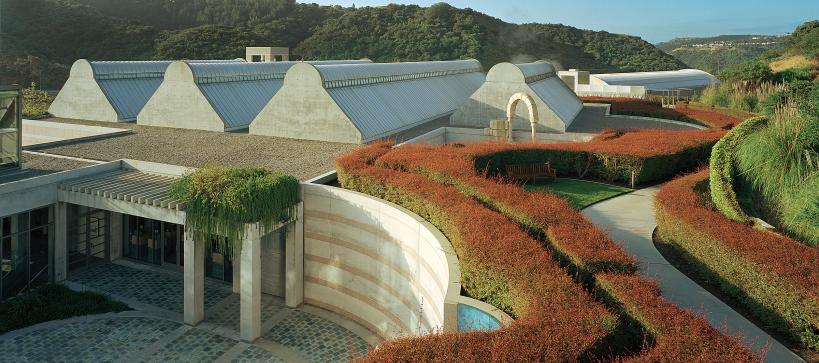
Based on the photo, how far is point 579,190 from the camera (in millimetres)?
20750

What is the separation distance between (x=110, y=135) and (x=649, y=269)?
78.3ft

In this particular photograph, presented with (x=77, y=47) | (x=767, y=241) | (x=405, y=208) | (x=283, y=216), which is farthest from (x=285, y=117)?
(x=77, y=47)

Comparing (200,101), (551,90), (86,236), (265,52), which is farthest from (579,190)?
(265,52)

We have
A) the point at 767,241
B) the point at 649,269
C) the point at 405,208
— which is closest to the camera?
the point at 767,241

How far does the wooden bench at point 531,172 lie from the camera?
21.3 m

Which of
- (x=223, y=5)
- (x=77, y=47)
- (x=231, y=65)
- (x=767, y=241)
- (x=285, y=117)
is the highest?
(x=223, y=5)

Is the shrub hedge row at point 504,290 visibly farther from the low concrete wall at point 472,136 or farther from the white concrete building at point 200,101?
the white concrete building at point 200,101

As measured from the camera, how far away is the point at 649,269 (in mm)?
13336

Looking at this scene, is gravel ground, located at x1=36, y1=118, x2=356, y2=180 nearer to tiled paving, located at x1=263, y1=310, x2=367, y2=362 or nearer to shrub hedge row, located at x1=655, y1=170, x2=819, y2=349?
tiled paving, located at x1=263, y1=310, x2=367, y2=362

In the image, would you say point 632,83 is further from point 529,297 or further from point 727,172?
point 529,297

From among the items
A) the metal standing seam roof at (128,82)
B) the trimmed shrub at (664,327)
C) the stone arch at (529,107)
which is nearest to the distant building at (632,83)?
the stone arch at (529,107)

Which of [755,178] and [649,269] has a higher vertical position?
[755,178]

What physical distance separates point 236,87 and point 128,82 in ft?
22.4

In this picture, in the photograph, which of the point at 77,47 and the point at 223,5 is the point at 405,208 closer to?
the point at 77,47
